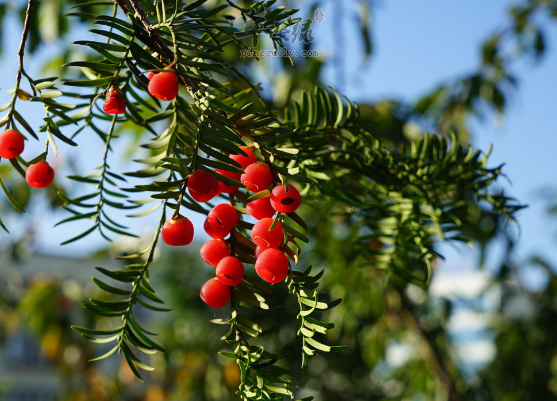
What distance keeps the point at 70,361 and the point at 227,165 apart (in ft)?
10.1

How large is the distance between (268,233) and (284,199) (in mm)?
16

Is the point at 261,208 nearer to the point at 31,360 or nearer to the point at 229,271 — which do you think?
the point at 229,271

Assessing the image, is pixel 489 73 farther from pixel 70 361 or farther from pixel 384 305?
pixel 70 361

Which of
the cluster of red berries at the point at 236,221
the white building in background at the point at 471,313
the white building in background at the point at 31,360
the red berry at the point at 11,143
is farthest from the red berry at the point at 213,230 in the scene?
the white building in background at the point at 31,360

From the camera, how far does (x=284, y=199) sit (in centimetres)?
20

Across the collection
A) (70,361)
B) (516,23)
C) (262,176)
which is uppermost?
(262,176)

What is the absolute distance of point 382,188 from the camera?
0.33m

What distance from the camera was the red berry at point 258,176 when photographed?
21 centimetres

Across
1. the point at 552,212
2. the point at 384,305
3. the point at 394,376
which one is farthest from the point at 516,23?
the point at 394,376

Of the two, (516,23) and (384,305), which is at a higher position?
(516,23)

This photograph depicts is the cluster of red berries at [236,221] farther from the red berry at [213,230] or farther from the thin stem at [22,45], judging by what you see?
the thin stem at [22,45]

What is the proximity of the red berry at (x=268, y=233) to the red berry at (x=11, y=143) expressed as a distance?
120 millimetres

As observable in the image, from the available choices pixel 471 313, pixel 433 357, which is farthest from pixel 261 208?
pixel 471 313

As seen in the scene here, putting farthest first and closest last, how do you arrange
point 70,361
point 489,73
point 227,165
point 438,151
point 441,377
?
1. point 70,361
2. point 489,73
3. point 441,377
4. point 438,151
5. point 227,165
